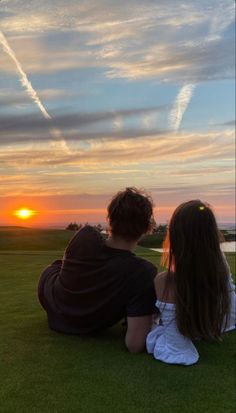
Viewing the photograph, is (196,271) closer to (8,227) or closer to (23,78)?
(8,227)

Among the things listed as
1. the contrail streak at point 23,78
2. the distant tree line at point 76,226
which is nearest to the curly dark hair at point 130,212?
the distant tree line at point 76,226

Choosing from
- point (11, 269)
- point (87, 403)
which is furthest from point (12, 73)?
point (11, 269)

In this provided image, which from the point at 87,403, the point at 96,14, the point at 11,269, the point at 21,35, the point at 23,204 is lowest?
the point at 87,403

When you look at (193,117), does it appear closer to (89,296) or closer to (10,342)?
(89,296)

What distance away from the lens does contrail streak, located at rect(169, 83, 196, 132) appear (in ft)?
13.6

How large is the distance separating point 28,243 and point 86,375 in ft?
3.13

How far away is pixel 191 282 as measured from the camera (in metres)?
4.70

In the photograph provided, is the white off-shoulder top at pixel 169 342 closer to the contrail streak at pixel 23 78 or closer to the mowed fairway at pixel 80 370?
the mowed fairway at pixel 80 370

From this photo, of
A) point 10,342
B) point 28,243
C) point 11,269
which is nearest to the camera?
point 28,243

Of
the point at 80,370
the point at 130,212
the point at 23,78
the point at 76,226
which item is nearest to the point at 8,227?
the point at 23,78

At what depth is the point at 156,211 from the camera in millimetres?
4742

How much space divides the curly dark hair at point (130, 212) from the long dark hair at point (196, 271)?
263mm

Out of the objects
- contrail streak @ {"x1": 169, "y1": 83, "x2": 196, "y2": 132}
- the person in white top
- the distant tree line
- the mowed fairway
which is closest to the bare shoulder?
the person in white top

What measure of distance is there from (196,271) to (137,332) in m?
0.72
